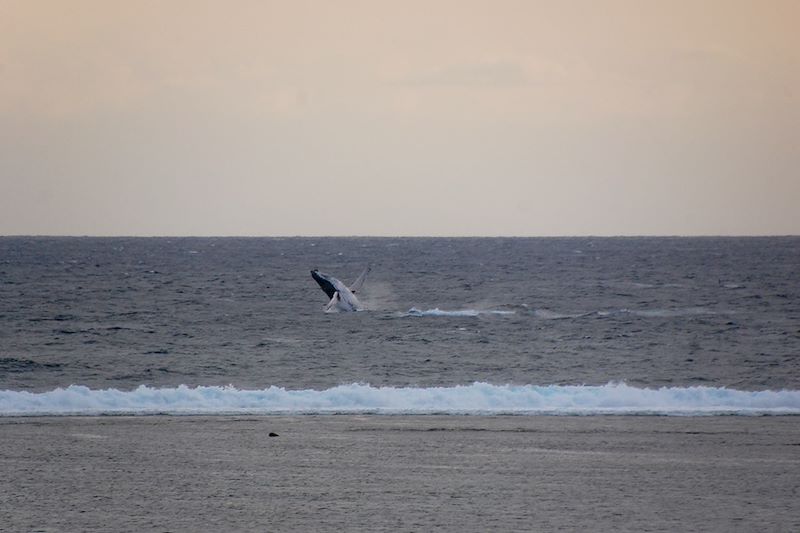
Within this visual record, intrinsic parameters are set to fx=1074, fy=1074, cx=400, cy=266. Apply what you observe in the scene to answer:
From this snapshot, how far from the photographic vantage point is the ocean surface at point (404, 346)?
21.3 m

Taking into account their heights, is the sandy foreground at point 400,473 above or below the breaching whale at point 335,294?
below

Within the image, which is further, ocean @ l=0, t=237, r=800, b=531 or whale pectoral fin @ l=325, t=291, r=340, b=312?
whale pectoral fin @ l=325, t=291, r=340, b=312

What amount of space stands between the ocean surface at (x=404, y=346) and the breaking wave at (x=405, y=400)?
4 centimetres

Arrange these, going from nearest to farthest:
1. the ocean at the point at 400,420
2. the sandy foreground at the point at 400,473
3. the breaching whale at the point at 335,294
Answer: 1. the sandy foreground at the point at 400,473
2. the ocean at the point at 400,420
3. the breaching whale at the point at 335,294

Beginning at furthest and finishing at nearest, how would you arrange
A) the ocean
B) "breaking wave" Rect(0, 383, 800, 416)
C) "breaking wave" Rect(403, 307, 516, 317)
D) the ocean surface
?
1. "breaking wave" Rect(403, 307, 516, 317)
2. the ocean surface
3. "breaking wave" Rect(0, 383, 800, 416)
4. the ocean

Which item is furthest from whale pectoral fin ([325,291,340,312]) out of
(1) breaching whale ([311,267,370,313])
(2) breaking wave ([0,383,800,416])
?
(2) breaking wave ([0,383,800,416])

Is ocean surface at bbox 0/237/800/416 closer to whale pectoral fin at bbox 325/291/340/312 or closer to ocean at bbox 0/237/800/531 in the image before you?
ocean at bbox 0/237/800/531

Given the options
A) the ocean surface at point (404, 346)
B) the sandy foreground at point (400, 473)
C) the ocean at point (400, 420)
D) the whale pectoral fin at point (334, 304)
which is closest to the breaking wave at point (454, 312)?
the ocean surface at point (404, 346)

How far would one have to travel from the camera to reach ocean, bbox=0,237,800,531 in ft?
39.2

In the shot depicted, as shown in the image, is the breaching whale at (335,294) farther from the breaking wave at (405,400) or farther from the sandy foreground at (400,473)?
the sandy foreground at (400,473)

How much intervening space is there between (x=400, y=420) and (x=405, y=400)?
8.16 feet

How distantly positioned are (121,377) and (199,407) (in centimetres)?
975

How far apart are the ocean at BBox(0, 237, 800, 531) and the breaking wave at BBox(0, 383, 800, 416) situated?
50mm

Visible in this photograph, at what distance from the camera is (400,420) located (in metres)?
18.6
